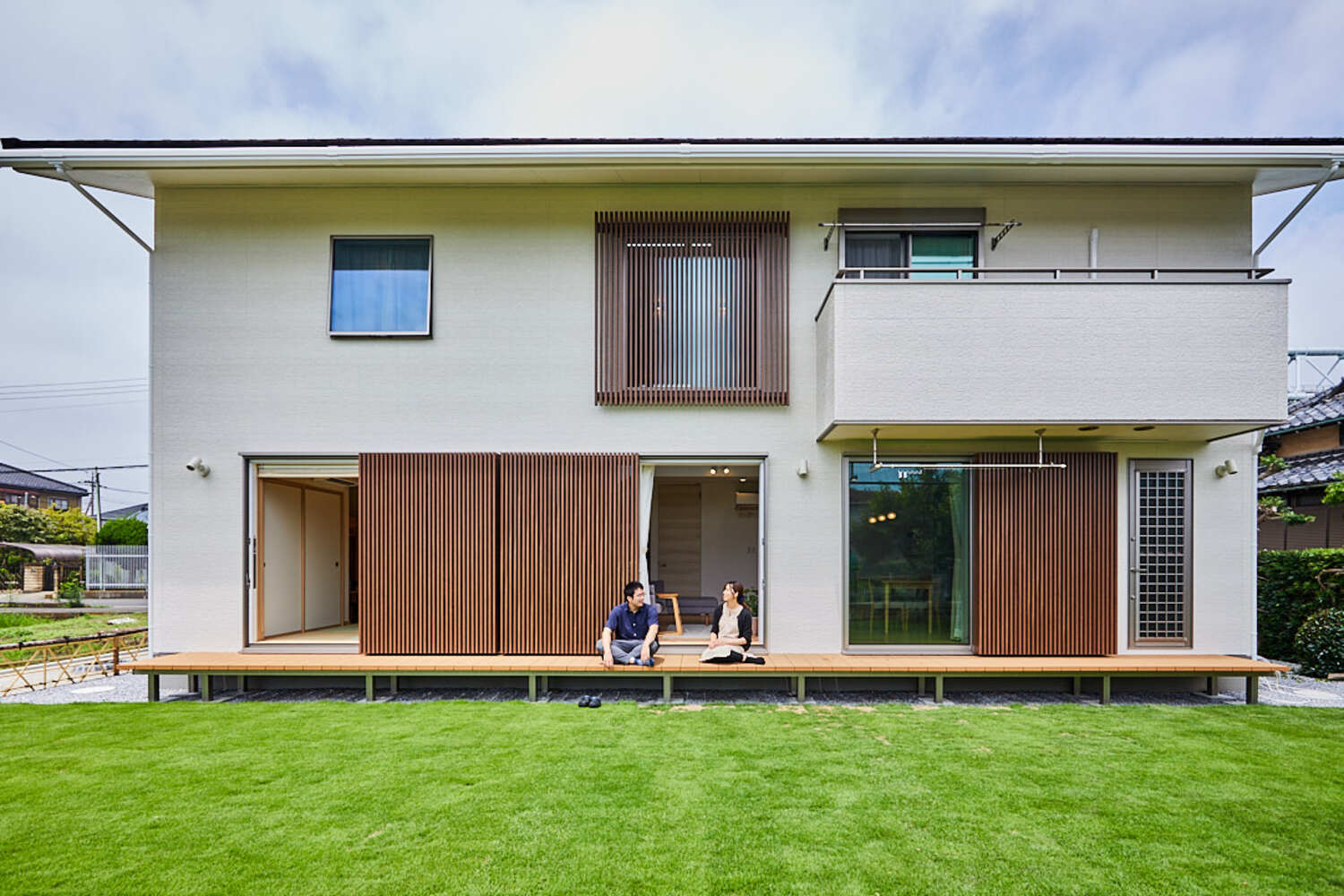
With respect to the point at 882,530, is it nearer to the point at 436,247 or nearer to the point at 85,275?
the point at 436,247

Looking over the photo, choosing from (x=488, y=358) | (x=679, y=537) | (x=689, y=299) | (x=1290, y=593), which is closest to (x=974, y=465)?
(x=689, y=299)

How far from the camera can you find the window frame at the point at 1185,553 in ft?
26.9

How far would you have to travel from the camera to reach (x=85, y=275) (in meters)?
40.8

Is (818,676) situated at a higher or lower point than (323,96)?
lower

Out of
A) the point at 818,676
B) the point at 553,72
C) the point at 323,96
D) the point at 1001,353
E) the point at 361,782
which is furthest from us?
the point at 323,96

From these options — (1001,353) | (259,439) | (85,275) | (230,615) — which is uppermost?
(85,275)

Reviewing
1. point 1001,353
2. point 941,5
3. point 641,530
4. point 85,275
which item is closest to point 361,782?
point 641,530

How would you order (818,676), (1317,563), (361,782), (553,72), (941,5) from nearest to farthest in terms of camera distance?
1. (361,782)
2. (818,676)
3. (1317,563)
4. (941,5)
5. (553,72)

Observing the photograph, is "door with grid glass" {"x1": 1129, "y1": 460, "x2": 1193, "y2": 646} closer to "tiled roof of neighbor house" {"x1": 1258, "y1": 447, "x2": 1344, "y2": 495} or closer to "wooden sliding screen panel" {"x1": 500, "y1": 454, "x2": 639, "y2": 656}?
"wooden sliding screen panel" {"x1": 500, "y1": 454, "x2": 639, "y2": 656}

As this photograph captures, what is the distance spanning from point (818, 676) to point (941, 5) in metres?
18.8

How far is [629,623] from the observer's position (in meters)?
7.83

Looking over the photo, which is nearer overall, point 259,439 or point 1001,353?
point 1001,353

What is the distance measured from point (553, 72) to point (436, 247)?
1924cm

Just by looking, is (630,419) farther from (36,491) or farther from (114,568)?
(36,491)
